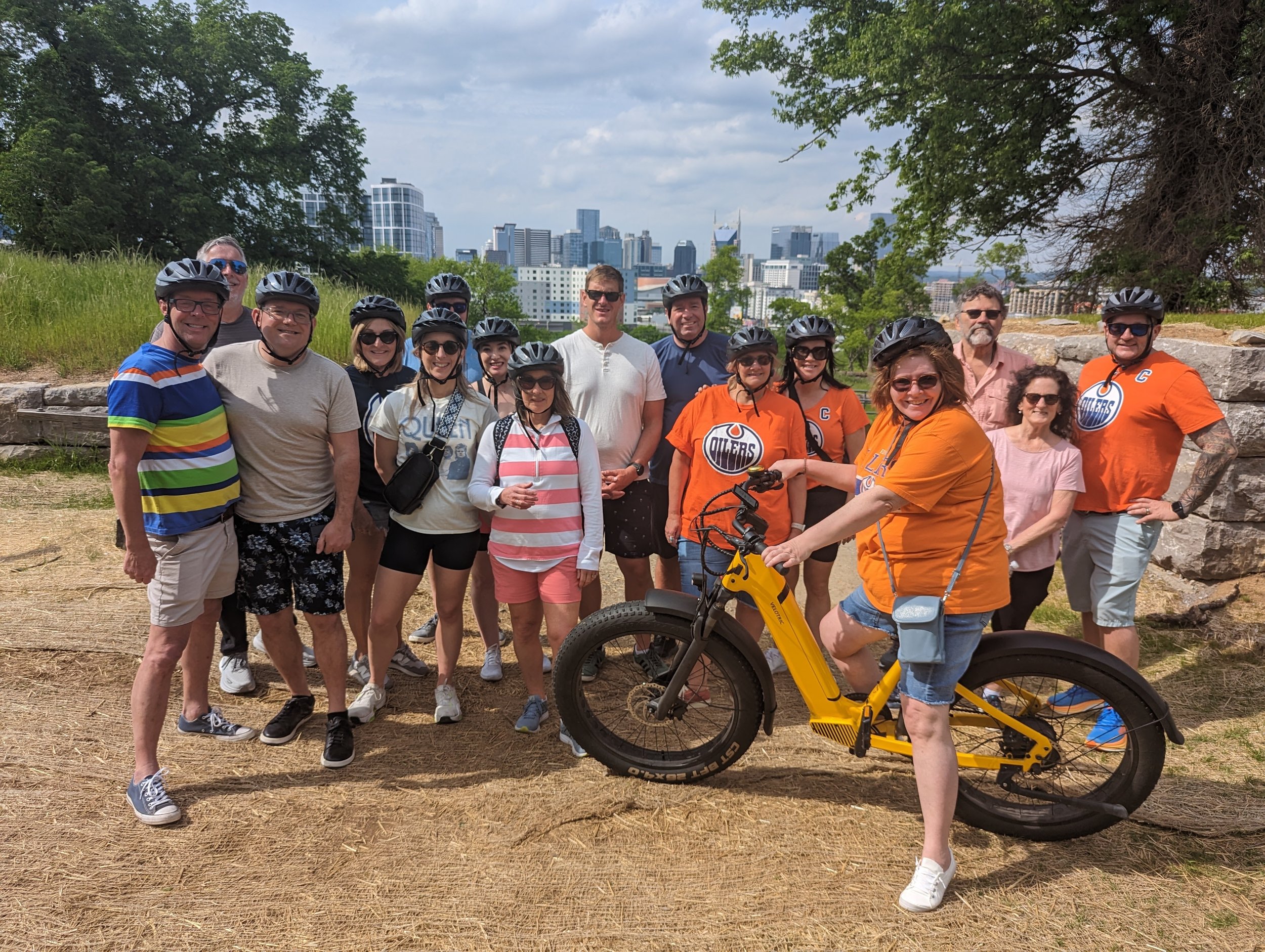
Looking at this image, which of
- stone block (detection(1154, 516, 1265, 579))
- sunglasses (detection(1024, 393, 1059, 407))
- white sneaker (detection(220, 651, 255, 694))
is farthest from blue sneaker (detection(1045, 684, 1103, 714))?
white sneaker (detection(220, 651, 255, 694))

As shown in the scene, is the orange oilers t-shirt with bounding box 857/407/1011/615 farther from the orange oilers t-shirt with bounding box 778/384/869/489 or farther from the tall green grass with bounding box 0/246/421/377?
the tall green grass with bounding box 0/246/421/377

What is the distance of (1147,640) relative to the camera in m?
5.37

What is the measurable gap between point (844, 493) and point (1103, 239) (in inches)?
388

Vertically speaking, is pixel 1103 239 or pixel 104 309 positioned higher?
pixel 1103 239

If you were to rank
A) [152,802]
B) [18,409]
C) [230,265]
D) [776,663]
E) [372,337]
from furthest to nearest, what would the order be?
[18,409], [776,663], [230,265], [372,337], [152,802]

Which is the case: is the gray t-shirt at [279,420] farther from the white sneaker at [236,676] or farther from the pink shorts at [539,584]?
the white sneaker at [236,676]

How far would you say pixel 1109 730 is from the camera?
303cm

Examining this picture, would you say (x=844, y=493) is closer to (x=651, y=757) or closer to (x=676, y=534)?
(x=676, y=534)

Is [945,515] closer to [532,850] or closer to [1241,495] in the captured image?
[532,850]

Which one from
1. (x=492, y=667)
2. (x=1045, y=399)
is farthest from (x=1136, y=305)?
(x=492, y=667)

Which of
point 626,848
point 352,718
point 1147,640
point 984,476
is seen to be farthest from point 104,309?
point 1147,640

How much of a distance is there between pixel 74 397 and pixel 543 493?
7234 millimetres

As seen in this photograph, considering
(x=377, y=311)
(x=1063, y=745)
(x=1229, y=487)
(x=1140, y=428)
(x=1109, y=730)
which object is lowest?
(x=1063, y=745)

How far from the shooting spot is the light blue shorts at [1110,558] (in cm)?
379
